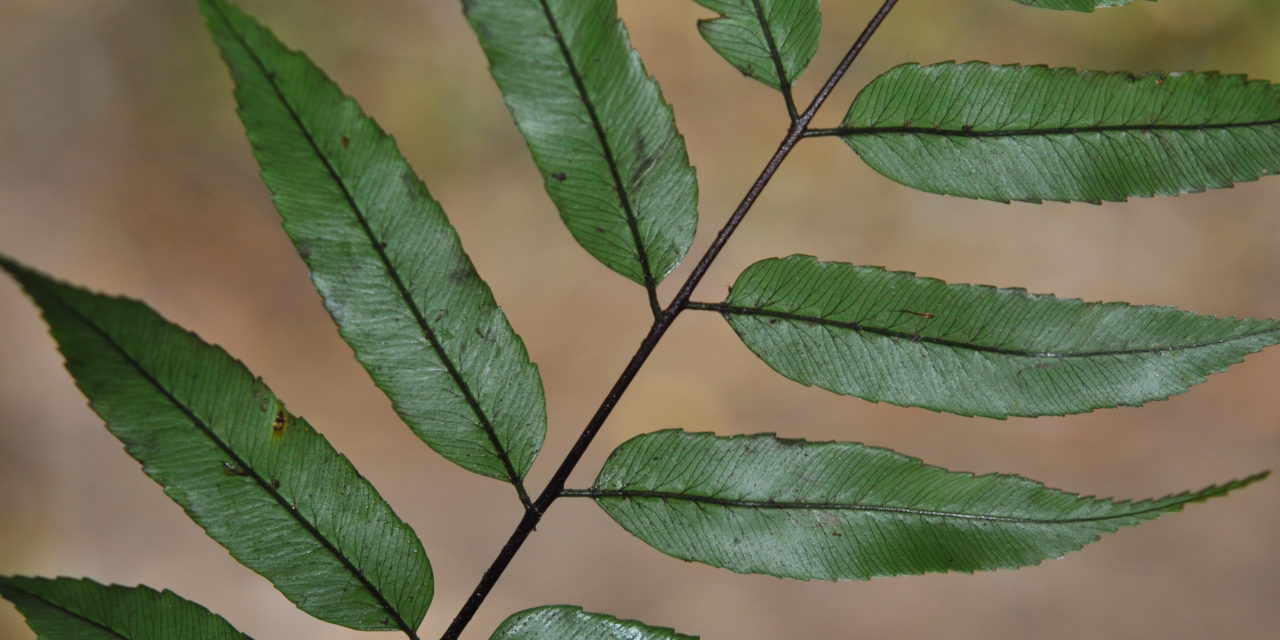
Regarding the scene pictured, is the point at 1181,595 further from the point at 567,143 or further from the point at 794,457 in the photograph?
the point at 567,143

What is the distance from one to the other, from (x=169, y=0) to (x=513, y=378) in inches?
132

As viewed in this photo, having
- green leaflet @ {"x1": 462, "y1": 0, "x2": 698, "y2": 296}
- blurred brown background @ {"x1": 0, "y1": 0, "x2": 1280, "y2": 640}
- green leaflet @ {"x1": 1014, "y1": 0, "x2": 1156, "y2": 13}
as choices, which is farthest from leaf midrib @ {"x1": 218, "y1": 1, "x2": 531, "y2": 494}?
blurred brown background @ {"x1": 0, "y1": 0, "x2": 1280, "y2": 640}

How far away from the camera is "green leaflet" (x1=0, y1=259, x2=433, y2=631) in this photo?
108 cm

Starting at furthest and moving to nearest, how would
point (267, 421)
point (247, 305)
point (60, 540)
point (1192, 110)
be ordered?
point (247, 305) → point (60, 540) → point (1192, 110) → point (267, 421)

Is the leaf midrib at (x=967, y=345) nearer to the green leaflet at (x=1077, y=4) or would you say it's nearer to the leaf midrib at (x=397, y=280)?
the leaf midrib at (x=397, y=280)

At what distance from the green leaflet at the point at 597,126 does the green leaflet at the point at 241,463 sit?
471 mm

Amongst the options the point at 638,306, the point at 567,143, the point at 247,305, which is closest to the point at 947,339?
the point at 567,143

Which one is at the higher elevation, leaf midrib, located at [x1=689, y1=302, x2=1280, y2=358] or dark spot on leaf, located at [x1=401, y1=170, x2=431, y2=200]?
leaf midrib, located at [x1=689, y1=302, x2=1280, y2=358]

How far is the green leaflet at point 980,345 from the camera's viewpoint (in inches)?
54.1

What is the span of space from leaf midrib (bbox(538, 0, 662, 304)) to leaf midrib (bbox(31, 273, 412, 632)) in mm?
551

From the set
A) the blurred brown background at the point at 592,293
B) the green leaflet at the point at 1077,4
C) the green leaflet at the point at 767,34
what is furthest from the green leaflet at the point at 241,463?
the blurred brown background at the point at 592,293

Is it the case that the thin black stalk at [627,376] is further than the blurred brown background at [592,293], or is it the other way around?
the blurred brown background at [592,293]

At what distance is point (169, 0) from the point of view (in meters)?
3.87

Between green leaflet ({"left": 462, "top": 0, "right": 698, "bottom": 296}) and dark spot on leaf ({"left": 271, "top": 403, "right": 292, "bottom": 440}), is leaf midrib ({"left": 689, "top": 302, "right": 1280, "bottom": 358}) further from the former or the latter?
dark spot on leaf ({"left": 271, "top": 403, "right": 292, "bottom": 440})
